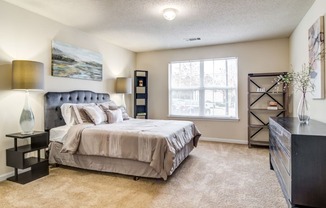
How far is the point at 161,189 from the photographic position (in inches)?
104

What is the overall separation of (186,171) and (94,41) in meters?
3.39

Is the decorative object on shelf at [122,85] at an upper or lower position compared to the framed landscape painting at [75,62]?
lower

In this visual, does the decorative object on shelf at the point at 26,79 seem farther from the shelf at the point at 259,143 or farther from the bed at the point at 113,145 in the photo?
the shelf at the point at 259,143

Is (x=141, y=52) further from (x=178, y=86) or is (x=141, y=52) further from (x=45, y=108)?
(x=45, y=108)

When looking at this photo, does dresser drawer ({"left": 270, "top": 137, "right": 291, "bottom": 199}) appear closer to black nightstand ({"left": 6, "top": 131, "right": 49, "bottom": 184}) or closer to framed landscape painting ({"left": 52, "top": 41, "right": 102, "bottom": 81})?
black nightstand ({"left": 6, "top": 131, "right": 49, "bottom": 184})

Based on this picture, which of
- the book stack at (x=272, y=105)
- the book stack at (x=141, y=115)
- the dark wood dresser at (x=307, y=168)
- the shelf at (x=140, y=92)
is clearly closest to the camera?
the dark wood dresser at (x=307, y=168)

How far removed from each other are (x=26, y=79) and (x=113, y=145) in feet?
4.90

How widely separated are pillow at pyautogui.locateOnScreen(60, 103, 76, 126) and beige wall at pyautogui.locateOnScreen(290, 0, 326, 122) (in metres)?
3.69

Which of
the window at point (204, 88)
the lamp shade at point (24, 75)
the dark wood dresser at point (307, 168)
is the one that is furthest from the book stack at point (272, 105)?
the lamp shade at point (24, 75)

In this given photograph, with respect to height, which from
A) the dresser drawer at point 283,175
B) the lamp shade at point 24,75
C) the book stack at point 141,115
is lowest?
the dresser drawer at point 283,175

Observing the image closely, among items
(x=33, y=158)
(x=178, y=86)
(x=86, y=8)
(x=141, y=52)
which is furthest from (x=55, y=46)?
(x=178, y=86)

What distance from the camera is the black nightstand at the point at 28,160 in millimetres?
2826

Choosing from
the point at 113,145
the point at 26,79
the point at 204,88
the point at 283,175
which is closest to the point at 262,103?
the point at 204,88

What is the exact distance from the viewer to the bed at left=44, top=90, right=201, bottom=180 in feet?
9.14
